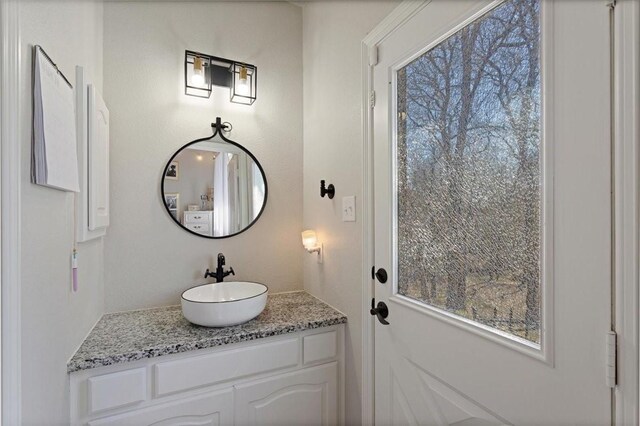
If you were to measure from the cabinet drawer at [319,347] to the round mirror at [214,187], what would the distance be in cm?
79

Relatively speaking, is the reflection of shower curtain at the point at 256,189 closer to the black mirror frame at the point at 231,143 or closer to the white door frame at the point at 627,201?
the black mirror frame at the point at 231,143

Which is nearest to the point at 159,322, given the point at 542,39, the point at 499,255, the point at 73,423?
the point at 73,423

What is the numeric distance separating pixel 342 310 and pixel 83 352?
112 cm

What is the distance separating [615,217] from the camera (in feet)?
2.16

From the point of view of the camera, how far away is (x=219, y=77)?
1.88m

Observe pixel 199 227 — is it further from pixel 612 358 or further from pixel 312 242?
pixel 612 358

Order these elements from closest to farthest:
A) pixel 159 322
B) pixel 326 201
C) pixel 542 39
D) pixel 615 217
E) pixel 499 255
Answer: pixel 615 217 → pixel 542 39 → pixel 499 255 → pixel 159 322 → pixel 326 201

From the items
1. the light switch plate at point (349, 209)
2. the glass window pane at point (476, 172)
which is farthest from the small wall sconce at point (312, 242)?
the glass window pane at point (476, 172)

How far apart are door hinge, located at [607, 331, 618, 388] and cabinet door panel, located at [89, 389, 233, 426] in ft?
4.39

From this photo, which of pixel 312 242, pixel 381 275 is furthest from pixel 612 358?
pixel 312 242

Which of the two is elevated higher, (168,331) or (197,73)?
(197,73)

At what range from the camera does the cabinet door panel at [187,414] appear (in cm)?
124

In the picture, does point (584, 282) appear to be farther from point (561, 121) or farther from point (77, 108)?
point (77, 108)

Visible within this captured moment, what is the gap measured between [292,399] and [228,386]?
1.09ft
